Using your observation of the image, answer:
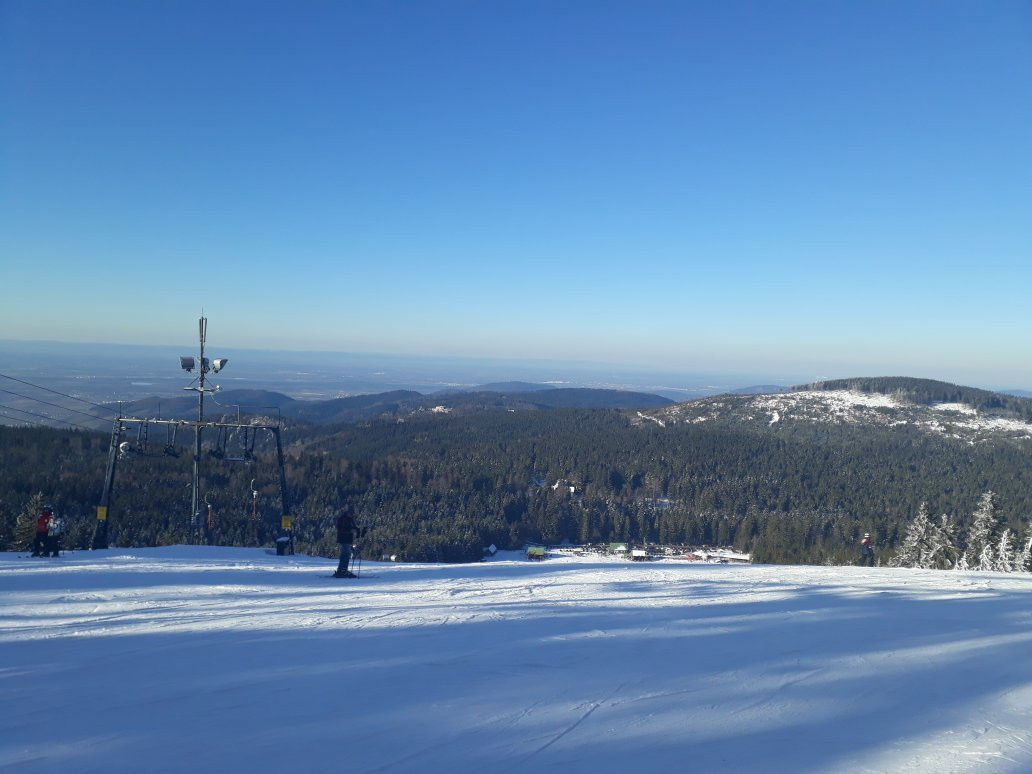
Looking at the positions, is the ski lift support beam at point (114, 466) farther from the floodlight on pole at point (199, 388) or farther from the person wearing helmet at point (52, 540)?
the person wearing helmet at point (52, 540)

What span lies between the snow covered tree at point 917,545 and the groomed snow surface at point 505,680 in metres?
23.0

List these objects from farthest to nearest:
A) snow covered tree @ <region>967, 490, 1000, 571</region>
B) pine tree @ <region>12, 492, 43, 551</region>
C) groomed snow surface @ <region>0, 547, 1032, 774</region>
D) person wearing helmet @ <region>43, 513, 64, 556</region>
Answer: snow covered tree @ <region>967, 490, 1000, 571</region>
pine tree @ <region>12, 492, 43, 551</region>
person wearing helmet @ <region>43, 513, 64, 556</region>
groomed snow surface @ <region>0, 547, 1032, 774</region>

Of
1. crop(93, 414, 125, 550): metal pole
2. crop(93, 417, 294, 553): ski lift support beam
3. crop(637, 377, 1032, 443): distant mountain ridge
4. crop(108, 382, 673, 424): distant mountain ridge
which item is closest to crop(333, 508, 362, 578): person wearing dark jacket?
crop(93, 417, 294, 553): ski lift support beam

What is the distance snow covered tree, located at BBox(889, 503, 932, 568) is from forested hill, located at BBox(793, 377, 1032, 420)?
11701 centimetres

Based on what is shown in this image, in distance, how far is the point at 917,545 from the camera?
3192 centimetres

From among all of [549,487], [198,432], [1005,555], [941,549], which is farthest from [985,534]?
[549,487]

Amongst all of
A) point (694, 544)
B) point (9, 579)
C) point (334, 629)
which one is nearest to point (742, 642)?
point (334, 629)

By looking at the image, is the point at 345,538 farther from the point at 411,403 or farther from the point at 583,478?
the point at 411,403

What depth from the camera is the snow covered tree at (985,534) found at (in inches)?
1145

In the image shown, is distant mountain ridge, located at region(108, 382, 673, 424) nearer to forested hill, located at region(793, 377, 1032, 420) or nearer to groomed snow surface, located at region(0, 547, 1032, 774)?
forested hill, located at region(793, 377, 1032, 420)

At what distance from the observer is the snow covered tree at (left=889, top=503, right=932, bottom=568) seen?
31252mm

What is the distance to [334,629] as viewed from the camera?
8344mm

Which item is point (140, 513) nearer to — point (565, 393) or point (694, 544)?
point (694, 544)

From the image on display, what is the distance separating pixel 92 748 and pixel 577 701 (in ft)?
12.9
